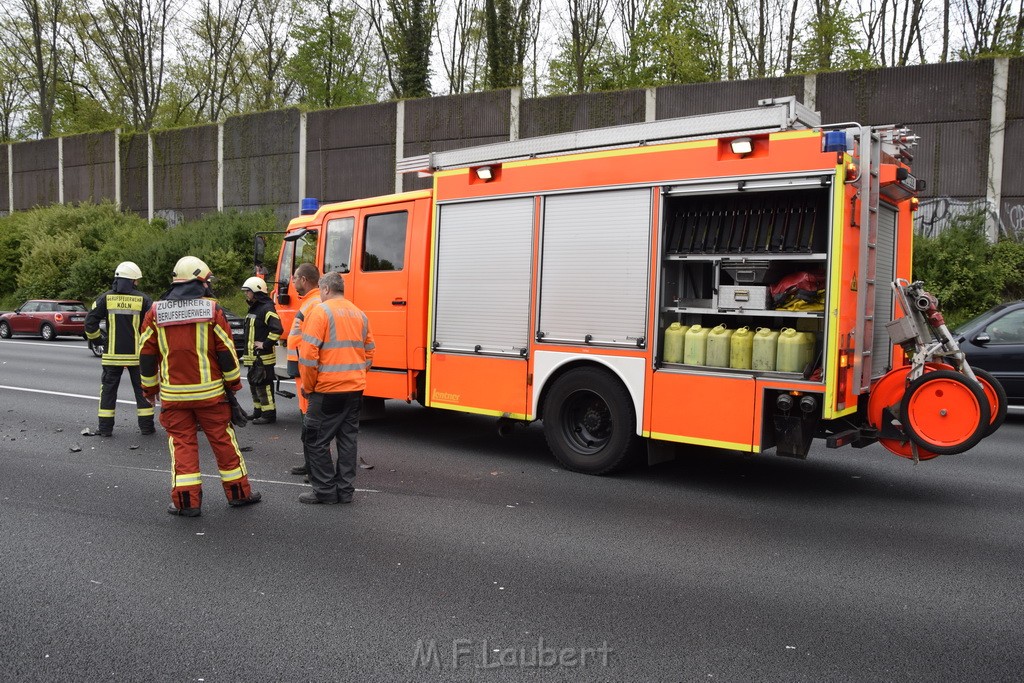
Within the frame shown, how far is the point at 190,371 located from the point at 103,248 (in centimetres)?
2983

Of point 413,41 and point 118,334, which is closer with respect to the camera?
point 118,334

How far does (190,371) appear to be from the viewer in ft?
19.2

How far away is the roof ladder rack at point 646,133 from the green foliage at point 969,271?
1246 centimetres

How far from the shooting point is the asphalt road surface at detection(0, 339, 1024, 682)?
373 cm

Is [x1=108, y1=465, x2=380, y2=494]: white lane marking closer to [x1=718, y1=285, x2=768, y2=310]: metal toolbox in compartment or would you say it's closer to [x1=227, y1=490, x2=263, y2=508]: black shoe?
[x1=227, y1=490, x2=263, y2=508]: black shoe

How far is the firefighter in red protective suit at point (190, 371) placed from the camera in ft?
19.2

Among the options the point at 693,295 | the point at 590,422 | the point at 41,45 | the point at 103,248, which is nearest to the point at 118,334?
the point at 590,422

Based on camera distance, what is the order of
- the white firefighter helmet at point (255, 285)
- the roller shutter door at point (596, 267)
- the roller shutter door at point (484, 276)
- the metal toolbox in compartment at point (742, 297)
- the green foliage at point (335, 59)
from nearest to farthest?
the metal toolbox in compartment at point (742, 297), the roller shutter door at point (596, 267), the roller shutter door at point (484, 276), the white firefighter helmet at point (255, 285), the green foliage at point (335, 59)

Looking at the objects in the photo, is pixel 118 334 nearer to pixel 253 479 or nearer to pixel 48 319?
pixel 253 479

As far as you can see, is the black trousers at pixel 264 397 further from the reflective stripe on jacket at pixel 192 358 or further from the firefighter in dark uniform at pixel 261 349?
the reflective stripe on jacket at pixel 192 358

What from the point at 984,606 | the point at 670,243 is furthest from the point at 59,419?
the point at 984,606

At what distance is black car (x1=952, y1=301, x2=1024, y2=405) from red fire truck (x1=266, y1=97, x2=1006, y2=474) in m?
4.18

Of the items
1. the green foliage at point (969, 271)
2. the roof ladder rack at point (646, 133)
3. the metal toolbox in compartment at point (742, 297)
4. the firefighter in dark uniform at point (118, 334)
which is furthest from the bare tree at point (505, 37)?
the metal toolbox in compartment at point (742, 297)

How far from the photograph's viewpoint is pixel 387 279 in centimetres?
880
